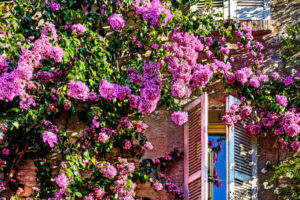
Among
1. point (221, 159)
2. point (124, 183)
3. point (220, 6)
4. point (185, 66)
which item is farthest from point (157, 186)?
point (220, 6)

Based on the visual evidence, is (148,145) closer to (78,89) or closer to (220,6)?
(78,89)

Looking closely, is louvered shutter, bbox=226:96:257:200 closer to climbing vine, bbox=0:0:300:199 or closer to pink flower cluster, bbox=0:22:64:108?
climbing vine, bbox=0:0:300:199

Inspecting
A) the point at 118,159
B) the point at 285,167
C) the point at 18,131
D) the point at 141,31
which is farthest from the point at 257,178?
the point at 18,131

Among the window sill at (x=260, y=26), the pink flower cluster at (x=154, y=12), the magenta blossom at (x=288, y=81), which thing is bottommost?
the magenta blossom at (x=288, y=81)

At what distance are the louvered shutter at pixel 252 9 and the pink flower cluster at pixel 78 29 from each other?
2256mm

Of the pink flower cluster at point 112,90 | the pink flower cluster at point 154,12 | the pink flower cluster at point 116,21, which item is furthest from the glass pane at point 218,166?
the pink flower cluster at point 116,21

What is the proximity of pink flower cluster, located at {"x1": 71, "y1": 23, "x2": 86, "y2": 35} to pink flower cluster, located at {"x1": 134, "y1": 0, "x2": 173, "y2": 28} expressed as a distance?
80cm

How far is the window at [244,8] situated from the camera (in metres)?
10.0

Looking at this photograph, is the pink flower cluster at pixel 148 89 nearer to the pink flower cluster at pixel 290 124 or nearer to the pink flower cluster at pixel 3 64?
the pink flower cluster at pixel 3 64

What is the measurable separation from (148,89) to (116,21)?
1.52 meters

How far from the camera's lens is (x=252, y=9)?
10.0 m

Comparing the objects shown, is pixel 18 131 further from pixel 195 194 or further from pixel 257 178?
pixel 257 178

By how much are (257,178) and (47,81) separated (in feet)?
9.90

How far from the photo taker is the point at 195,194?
8664mm
